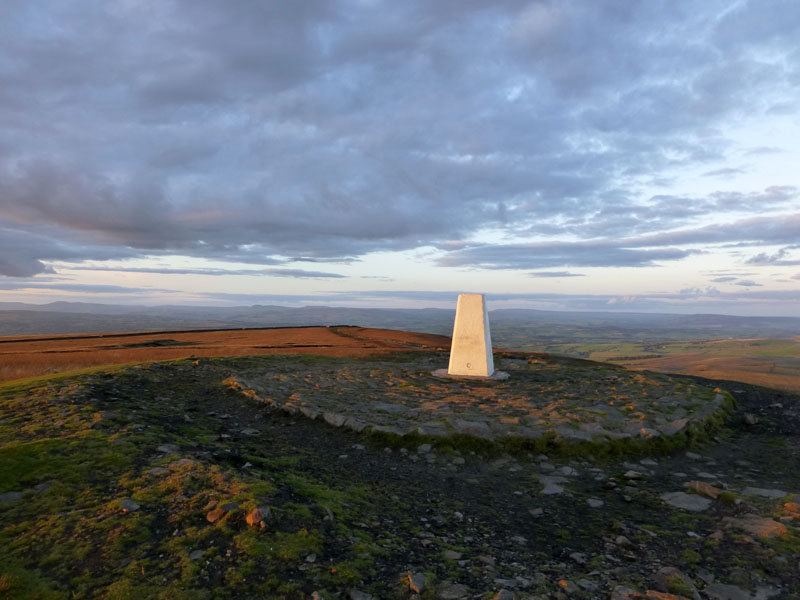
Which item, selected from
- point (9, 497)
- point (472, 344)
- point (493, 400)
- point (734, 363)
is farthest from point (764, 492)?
point (734, 363)

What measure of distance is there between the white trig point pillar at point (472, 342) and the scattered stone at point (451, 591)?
47.5 feet

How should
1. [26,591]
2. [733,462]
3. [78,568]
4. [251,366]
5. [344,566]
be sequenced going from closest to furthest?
[26,591] < [78,568] < [344,566] < [733,462] < [251,366]

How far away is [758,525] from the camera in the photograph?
5.92 metres

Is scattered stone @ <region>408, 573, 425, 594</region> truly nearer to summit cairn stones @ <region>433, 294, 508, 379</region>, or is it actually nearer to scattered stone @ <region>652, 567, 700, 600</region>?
scattered stone @ <region>652, 567, 700, 600</region>

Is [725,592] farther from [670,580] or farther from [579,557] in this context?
[579,557]

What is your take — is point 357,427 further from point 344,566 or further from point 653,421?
point 653,421

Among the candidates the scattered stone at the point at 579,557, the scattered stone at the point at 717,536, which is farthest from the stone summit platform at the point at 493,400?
the scattered stone at the point at 579,557

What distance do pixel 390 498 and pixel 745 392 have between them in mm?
15798

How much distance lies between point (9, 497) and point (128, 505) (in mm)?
1585

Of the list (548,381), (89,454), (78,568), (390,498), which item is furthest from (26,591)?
(548,381)

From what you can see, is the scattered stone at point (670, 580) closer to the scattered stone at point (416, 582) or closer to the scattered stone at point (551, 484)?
the scattered stone at point (416, 582)

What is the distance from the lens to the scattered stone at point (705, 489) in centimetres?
717

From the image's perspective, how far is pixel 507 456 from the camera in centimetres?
970

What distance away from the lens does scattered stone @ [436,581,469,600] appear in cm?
421
